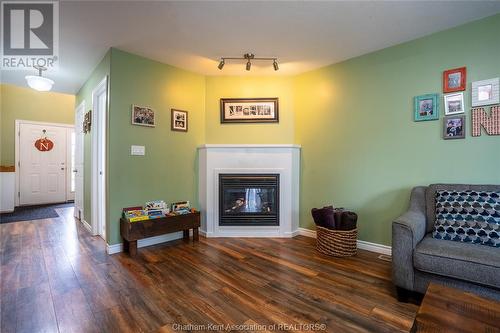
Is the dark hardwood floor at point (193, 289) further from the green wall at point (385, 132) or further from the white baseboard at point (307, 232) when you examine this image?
the green wall at point (385, 132)

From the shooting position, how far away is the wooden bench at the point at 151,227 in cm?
266

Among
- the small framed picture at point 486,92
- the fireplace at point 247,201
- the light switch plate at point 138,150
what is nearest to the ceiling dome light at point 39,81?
the light switch plate at point 138,150

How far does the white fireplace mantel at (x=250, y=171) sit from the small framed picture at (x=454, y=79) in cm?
170

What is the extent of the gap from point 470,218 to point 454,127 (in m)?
0.90

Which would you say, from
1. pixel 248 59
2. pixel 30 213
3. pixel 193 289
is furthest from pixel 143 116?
pixel 30 213

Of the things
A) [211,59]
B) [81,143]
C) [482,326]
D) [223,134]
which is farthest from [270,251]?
[81,143]

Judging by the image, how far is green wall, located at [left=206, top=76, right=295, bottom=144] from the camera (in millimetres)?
3512

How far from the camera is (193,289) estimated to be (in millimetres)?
1942

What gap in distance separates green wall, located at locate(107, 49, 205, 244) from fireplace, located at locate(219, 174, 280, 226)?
0.48 metres

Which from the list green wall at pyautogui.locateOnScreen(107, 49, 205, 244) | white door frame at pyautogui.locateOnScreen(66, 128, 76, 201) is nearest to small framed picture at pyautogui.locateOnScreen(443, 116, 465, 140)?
green wall at pyautogui.locateOnScreen(107, 49, 205, 244)

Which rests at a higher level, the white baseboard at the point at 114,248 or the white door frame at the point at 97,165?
the white door frame at the point at 97,165

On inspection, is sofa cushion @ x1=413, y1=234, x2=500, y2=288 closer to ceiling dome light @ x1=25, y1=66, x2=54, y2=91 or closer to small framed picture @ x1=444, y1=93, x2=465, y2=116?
small framed picture @ x1=444, y1=93, x2=465, y2=116

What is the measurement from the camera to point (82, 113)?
4051 mm

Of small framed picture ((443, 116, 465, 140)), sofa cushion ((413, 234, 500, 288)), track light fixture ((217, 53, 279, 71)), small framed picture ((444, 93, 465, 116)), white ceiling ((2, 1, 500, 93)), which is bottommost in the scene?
sofa cushion ((413, 234, 500, 288))
